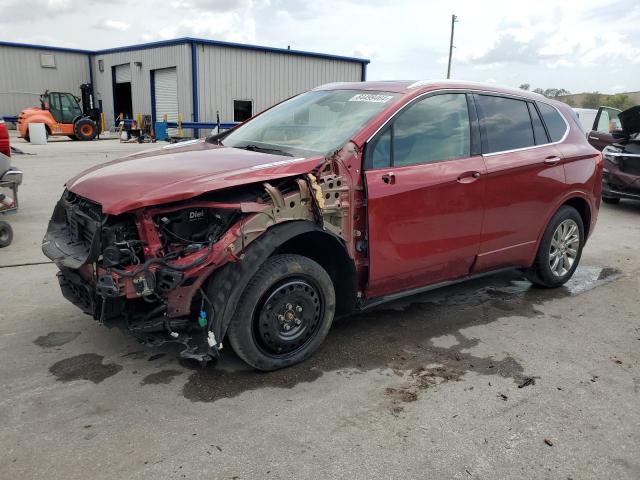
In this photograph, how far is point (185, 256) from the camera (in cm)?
312

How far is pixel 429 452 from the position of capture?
279 centimetres

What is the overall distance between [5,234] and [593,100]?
46925mm

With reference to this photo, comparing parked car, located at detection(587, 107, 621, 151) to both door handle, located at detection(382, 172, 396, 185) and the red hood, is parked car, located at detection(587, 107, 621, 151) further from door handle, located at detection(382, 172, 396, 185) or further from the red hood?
the red hood

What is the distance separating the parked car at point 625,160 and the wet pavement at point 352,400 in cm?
569

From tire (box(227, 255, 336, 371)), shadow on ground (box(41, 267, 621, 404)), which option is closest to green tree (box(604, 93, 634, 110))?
shadow on ground (box(41, 267, 621, 404))

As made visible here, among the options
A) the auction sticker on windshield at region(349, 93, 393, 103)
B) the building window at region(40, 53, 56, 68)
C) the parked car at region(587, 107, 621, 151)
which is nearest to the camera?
the auction sticker on windshield at region(349, 93, 393, 103)

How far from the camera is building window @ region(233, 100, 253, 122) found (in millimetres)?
28078

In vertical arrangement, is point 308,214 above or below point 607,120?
below

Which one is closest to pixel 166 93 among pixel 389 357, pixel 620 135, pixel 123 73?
pixel 123 73

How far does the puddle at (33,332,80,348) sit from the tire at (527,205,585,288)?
159 inches

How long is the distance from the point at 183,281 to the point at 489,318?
2737mm

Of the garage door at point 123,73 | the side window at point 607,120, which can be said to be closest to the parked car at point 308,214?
the side window at point 607,120

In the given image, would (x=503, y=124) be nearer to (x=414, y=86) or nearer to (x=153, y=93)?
(x=414, y=86)

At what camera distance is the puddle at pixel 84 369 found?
11.3 feet
